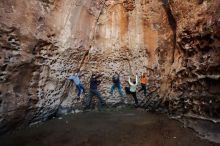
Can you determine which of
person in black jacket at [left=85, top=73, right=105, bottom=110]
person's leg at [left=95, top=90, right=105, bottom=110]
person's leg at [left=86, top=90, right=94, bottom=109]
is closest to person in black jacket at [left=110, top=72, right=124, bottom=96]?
person's leg at [left=95, top=90, right=105, bottom=110]

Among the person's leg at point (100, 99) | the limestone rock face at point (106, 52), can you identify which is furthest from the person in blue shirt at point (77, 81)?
the person's leg at point (100, 99)

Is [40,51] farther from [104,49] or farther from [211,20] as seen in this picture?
[211,20]

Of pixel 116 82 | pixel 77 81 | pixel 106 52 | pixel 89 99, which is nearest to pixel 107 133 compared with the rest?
pixel 77 81

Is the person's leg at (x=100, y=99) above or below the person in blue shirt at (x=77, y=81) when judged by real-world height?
below

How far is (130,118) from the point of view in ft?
33.4

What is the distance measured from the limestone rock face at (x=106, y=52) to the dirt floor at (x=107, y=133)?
2.24 ft

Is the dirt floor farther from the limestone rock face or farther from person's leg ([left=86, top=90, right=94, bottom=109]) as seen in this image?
person's leg ([left=86, top=90, right=94, bottom=109])

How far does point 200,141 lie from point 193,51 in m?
3.51

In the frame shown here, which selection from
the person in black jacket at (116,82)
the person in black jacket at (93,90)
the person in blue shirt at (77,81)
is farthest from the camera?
the person in black jacket at (116,82)

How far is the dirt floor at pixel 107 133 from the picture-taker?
733cm

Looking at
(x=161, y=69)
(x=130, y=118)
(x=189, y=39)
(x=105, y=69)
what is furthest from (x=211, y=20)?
(x=105, y=69)

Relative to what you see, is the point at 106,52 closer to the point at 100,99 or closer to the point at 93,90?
the point at 93,90

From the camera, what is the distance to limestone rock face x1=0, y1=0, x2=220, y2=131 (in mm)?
8453

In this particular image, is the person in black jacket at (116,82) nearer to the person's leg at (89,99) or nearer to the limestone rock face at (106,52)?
the limestone rock face at (106,52)
